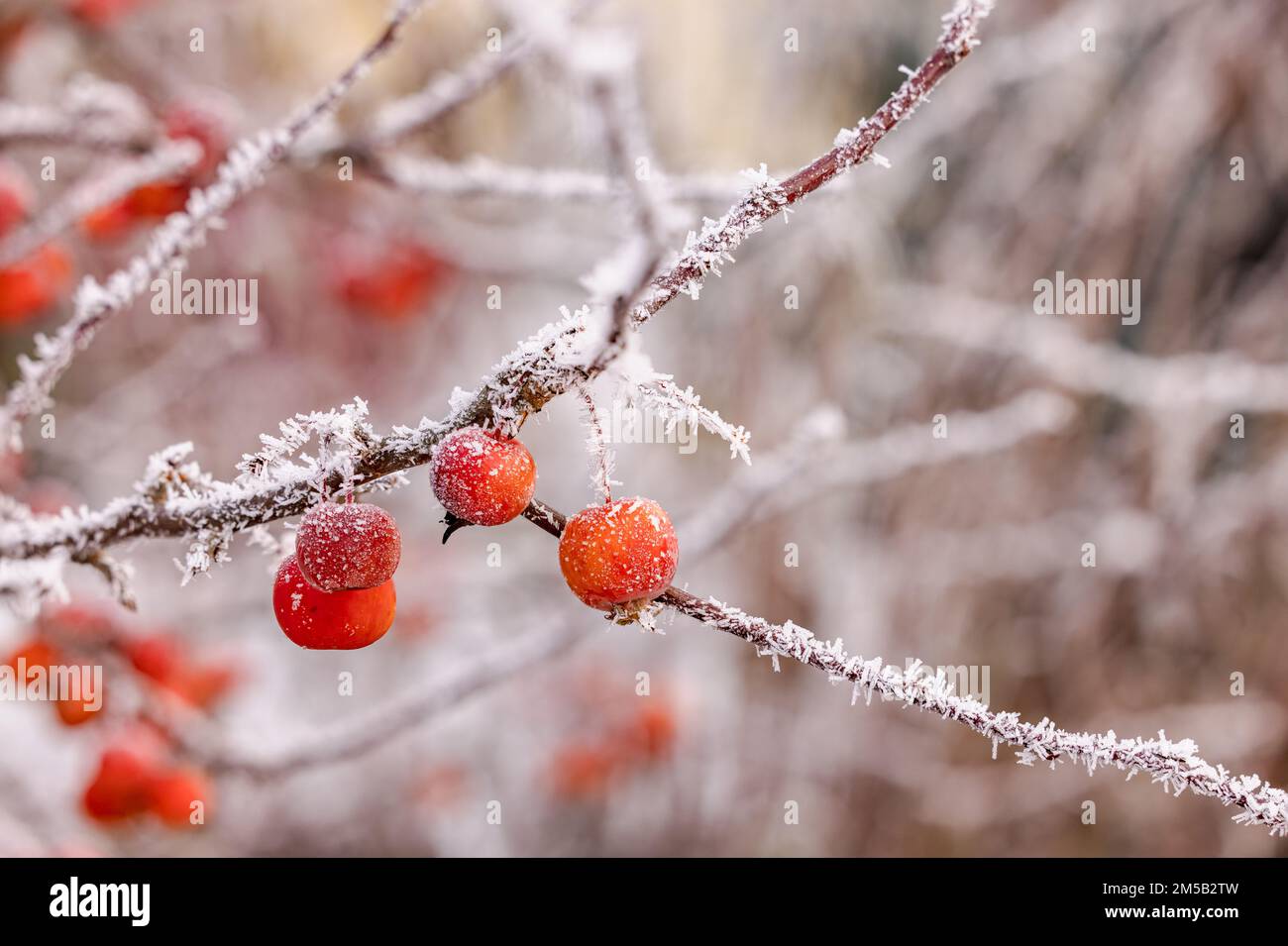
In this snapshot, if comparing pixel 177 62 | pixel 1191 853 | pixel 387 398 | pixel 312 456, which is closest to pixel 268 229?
pixel 177 62

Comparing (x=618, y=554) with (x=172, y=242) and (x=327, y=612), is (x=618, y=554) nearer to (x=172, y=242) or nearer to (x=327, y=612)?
(x=327, y=612)

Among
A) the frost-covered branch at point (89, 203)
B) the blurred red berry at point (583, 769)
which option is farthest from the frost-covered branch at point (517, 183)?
the blurred red berry at point (583, 769)

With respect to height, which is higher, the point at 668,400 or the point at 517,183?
the point at 517,183

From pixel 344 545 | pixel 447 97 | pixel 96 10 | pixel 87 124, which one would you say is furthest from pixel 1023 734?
pixel 96 10

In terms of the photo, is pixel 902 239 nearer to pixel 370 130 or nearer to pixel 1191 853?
pixel 1191 853

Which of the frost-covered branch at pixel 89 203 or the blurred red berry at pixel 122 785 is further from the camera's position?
the blurred red berry at pixel 122 785

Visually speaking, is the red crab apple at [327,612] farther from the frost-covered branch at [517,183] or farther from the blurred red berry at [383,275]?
the blurred red berry at [383,275]
